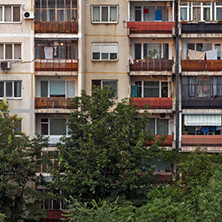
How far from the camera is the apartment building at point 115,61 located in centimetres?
3994

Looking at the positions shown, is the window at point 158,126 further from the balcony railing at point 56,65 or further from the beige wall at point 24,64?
the beige wall at point 24,64

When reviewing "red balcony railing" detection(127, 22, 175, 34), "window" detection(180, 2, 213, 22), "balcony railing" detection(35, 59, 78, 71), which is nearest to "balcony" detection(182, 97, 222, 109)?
"red balcony railing" detection(127, 22, 175, 34)

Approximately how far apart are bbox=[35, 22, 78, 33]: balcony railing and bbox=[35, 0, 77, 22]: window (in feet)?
1.85

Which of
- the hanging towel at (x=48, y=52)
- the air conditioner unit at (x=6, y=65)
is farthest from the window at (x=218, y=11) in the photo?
the air conditioner unit at (x=6, y=65)

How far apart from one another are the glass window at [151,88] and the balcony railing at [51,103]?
5717mm

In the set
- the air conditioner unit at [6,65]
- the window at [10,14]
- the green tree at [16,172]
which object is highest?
the window at [10,14]

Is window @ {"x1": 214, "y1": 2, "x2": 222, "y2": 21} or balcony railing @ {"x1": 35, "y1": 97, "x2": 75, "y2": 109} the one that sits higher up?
window @ {"x1": 214, "y1": 2, "x2": 222, "y2": 21}

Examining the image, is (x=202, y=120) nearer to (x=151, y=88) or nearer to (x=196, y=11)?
(x=151, y=88)

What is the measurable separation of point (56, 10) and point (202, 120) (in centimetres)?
1289

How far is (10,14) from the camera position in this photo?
40.1 meters

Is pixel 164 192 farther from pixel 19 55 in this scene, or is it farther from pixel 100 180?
pixel 19 55

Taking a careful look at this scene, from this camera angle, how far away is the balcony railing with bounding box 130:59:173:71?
4019 cm

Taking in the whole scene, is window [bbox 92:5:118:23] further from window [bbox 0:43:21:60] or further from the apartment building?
window [bbox 0:43:21:60]

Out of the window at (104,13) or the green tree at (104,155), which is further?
the window at (104,13)
